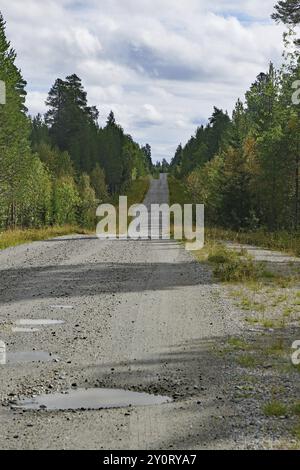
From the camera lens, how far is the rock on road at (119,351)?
5.68 meters

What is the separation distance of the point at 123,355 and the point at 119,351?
24 cm

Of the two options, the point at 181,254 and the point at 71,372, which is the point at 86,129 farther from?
the point at 71,372

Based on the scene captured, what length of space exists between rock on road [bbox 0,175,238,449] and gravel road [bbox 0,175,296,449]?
0.04 ft

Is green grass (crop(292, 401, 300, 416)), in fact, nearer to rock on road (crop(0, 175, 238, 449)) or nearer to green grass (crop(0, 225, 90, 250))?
rock on road (crop(0, 175, 238, 449))

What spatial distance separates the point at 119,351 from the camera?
889cm

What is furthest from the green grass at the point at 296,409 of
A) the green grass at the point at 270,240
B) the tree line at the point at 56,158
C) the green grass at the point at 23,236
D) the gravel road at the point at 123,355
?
the tree line at the point at 56,158

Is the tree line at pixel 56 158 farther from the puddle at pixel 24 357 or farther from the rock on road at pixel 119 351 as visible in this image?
the puddle at pixel 24 357

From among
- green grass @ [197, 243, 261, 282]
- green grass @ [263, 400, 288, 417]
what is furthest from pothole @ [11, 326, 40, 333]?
green grass @ [197, 243, 261, 282]

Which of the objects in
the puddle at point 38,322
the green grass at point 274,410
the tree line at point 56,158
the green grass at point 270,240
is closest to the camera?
the green grass at point 274,410

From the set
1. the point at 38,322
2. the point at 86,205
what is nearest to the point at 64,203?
the point at 86,205

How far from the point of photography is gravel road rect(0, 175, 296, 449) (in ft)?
18.6

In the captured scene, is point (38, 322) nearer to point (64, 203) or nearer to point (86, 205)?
point (64, 203)

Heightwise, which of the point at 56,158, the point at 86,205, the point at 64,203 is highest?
the point at 56,158

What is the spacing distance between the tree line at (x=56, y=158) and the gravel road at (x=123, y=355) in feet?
66.5
